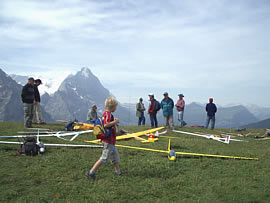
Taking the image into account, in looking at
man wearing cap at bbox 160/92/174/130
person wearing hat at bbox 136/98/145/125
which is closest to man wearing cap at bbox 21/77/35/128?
man wearing cap at bbox 160/92/174/130

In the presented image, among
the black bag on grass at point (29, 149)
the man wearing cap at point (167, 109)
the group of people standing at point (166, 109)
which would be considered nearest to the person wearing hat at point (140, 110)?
the group of people standing at point (166, 109)

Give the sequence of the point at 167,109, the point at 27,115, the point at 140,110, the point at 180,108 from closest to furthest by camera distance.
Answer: the point at 27,115 → the point at 167,109 → the point at 180,108 → the point at 140,110

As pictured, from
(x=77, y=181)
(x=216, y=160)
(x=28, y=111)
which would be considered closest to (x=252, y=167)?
(x=216, y=160)

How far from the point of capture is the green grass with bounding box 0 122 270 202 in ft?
13.8

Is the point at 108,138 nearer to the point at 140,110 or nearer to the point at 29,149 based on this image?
the point at 29,149

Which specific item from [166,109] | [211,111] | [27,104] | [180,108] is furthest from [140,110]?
[27,104]

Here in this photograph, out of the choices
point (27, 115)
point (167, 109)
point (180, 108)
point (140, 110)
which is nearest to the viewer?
point (27, 115)

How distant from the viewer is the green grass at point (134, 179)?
4.22m

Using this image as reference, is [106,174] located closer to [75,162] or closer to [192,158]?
[75,162]

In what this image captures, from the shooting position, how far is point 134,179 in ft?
17.1

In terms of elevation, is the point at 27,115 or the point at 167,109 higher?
the point at 167,109

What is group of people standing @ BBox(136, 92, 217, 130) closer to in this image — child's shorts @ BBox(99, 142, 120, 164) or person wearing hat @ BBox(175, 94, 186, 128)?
person wearing hat @ BBox(175, 94, 186, 128)

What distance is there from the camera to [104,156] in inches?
201

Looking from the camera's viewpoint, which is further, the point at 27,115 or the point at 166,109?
the point at 166,109
